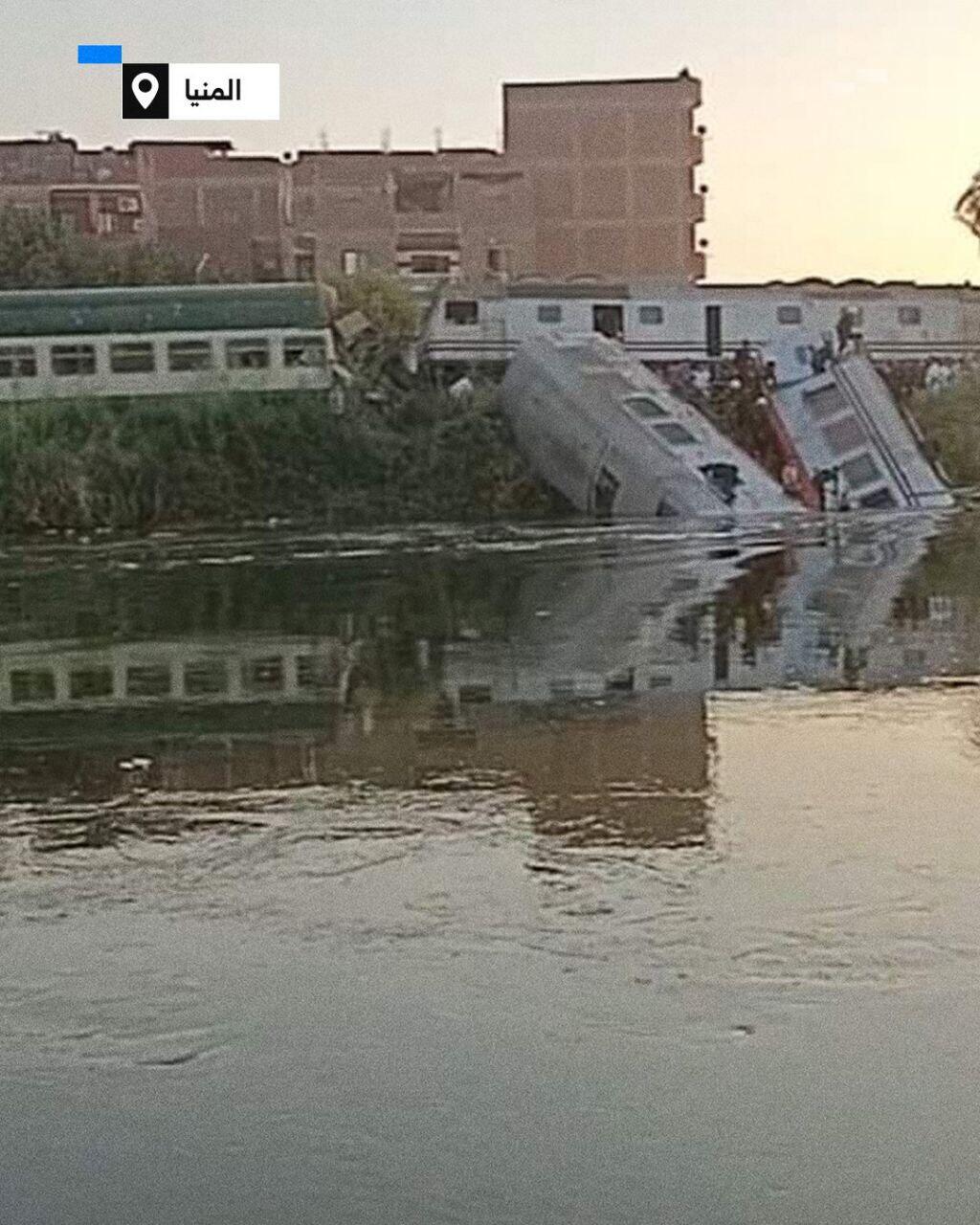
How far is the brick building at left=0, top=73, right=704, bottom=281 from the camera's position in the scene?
59.0m

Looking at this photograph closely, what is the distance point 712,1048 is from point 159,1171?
5.22 feet

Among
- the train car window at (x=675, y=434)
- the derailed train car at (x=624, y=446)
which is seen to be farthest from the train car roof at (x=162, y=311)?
the train car window at (x=675, y=434)

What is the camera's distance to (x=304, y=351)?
42.7m

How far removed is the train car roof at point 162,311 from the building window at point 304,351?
0.35 meters

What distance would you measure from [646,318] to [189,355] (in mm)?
9739

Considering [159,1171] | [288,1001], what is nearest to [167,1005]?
[288,1001]

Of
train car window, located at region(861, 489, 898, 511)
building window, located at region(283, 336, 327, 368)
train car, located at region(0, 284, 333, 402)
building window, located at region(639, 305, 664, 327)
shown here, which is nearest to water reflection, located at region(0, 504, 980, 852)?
train car window, located at region(861, 489, 898, 511)

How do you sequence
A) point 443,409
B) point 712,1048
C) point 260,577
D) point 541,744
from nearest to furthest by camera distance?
point 712,1048 < point 541,744 < point 260,577 < point 443,409

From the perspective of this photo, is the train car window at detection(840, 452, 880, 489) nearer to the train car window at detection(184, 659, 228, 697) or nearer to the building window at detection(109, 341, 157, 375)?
the building window at detection(109, 341, 157, 375)

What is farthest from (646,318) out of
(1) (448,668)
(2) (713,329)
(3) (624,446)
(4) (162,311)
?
(1) (448,668)

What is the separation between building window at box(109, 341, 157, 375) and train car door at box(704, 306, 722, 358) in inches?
455

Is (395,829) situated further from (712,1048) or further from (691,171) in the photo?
(691,171)

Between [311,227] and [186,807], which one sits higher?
[311,227]

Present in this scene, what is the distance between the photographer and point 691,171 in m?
61.2
